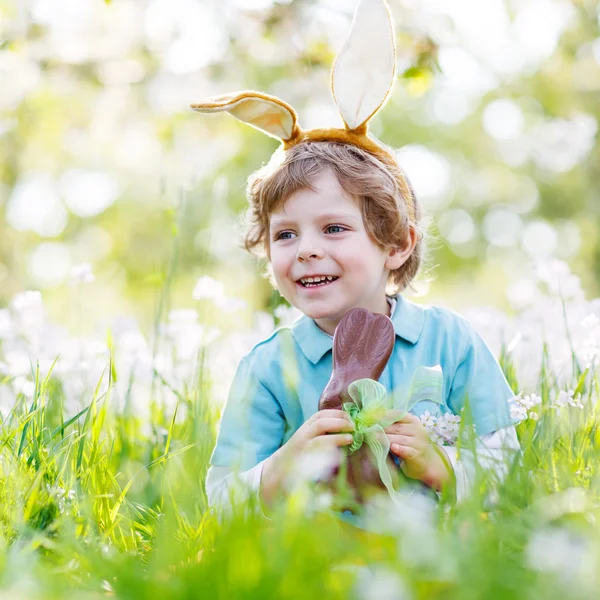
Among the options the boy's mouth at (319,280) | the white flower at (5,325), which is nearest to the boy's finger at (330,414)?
the boy's mouth at (319,280)

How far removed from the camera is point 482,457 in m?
1.88

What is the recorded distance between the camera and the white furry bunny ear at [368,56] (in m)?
2.42

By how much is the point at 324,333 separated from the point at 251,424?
14.3 inches

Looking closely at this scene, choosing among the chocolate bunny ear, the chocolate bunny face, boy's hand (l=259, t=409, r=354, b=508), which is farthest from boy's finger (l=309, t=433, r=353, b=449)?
the chocolate bunny ear

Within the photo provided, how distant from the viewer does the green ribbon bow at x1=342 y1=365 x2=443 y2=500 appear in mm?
1887

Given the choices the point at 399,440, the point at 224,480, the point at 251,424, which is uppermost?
the point at 399,440

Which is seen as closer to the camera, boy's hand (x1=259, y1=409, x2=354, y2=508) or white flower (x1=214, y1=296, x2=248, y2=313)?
boy's hand (x1=259, y1=409, x2=354, y2=508)

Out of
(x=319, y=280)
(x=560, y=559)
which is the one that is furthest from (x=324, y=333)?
(x=560, y=559)

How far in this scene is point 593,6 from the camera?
530 inches

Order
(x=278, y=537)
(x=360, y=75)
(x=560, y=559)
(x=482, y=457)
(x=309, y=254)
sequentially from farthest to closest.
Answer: (x=360, y=75) < (x=309, y=254) < (x=482, y=457) < (x=278, y=537) < (x=560, y=559)

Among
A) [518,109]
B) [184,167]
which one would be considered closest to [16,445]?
[184,167]

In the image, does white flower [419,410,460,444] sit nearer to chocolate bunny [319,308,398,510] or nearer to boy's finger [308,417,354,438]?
chocolate bunny [319,308,398,510]

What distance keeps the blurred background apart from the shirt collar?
493mm

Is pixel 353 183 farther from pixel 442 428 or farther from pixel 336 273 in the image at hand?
pixel 442 428
